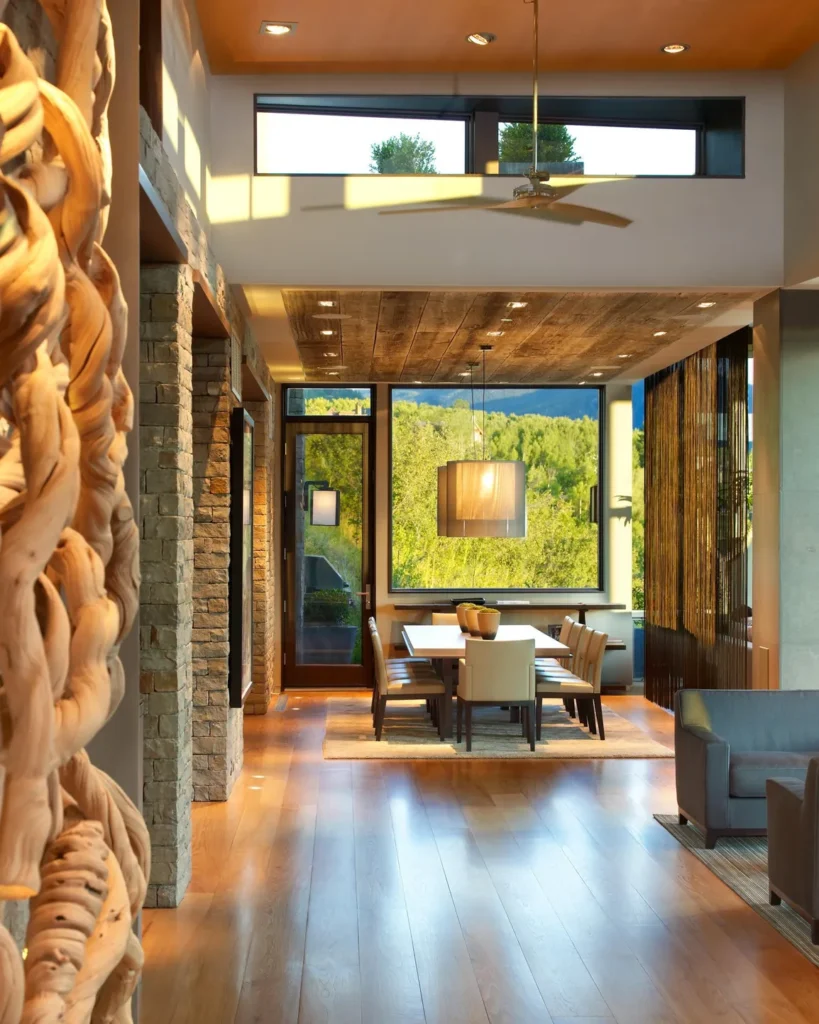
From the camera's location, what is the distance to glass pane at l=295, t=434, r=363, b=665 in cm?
1173

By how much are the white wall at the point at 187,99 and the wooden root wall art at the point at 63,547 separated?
3585mm

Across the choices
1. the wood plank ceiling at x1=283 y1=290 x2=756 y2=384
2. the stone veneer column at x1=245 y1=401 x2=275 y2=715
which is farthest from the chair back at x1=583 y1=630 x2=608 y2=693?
the stone veneer column at x1=245 y1=401 x2=275 y2=715

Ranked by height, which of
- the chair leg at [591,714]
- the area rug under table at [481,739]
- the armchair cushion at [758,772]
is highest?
the armchair cushion at [758,772]

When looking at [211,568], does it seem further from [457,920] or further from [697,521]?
[697,521]

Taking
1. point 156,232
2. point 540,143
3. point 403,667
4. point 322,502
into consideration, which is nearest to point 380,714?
point 403,667

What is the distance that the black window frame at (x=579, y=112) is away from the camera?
7.03 m

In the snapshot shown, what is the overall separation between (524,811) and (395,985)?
264 centimetres

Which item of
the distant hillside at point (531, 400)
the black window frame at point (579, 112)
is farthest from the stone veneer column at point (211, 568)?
the distant hillside at point (531, 400)

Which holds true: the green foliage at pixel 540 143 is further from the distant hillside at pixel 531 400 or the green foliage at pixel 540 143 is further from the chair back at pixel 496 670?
the distant hillside at pixel 531 400

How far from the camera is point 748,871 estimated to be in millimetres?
5309

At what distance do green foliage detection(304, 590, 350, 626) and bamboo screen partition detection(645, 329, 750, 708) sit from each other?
10.2ft

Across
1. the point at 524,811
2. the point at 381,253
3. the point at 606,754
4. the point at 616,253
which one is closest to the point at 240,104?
the point at 381,253

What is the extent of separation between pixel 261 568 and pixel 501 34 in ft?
17.0

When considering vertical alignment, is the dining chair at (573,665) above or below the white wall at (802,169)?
below
